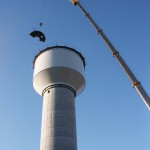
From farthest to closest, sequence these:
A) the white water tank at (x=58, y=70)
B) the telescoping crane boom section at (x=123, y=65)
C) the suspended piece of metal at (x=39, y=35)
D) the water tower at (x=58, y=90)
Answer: the white water tank at (x=58, y=70) < the suspended piece of metal at (x=39, y=35) < the water tower at (x=58, y=90) < the telescoping crane boom section at (x=123, y=65)

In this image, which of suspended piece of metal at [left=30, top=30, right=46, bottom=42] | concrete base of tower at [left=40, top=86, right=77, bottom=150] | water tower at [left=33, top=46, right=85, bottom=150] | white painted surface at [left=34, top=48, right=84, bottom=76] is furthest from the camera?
white painted surface at [left=34, top=48, right=84, bottom=76]

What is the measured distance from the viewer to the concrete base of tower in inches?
1056

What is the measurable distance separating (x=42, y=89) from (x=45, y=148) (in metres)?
7.02

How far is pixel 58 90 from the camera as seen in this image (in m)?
30.2

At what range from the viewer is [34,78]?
1218 inches

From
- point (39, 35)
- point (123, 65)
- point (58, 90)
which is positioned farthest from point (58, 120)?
point (123, 65)

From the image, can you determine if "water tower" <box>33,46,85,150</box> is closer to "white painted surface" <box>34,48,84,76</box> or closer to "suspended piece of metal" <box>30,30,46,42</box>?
"white painted surface" <box>34,48,84,76</box>

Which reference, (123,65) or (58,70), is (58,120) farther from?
(123,65)

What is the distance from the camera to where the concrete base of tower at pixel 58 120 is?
2683 centimetres

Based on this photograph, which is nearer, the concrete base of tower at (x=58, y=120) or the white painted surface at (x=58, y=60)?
the concrete base of tower at (x=58, y=120)

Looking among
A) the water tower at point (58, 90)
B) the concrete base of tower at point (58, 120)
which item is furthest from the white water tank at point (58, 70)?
the concrete base of tower at point (58, 120)

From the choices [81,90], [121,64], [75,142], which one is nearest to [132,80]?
[121,64]

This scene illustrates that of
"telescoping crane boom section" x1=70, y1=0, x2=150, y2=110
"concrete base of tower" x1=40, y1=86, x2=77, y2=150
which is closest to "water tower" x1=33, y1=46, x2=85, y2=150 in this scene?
"concrete base of tower" x1=40, y1=86, x2=77, y2=150

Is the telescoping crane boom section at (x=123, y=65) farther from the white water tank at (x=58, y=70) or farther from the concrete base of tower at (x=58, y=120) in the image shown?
the concrete base of tower at (x=58, y=120)
